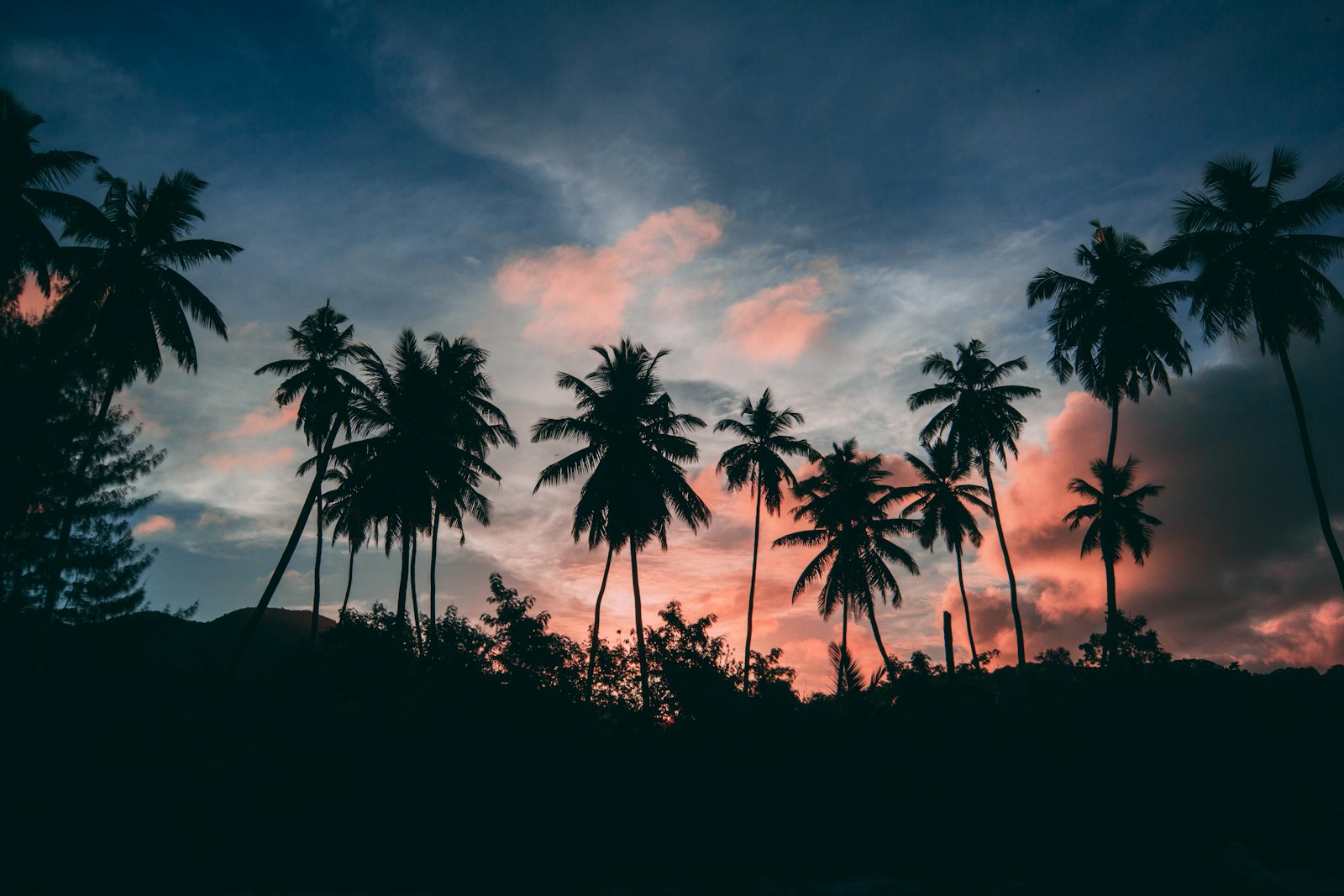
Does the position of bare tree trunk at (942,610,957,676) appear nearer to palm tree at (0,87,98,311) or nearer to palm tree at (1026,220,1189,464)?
palm tree at (1026,220,1189,464)

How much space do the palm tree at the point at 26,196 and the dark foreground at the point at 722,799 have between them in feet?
38.0

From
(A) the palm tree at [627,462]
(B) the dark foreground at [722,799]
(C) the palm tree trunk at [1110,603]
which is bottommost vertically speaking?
(B) the dark foreground at [722,799]

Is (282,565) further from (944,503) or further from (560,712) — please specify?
(944,503)

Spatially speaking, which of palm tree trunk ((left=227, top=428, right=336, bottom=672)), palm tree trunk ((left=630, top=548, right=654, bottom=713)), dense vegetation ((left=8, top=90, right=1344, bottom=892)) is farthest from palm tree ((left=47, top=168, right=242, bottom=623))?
palm tree trunk ((left=630, top=548, right=654, bottom=713))

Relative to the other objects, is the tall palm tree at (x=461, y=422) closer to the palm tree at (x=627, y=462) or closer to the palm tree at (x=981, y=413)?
the palm tree at (x=627, y=462)

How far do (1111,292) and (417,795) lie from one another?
27906mm

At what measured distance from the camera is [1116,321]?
24609 millimetres

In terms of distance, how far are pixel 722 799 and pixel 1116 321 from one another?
2179cm

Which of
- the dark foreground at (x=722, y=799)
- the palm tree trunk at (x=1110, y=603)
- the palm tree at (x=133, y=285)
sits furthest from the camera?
the palm tree trunk at (x=1110, y=603)

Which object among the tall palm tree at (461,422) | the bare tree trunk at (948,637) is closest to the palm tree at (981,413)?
the bare tree trunk at (948,637)

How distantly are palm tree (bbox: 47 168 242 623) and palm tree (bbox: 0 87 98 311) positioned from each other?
2.97 ft

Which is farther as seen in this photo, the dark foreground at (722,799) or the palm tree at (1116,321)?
the palm tree at (1116,321)

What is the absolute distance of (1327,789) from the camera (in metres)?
16.2

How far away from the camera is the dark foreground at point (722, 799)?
14.3 m
